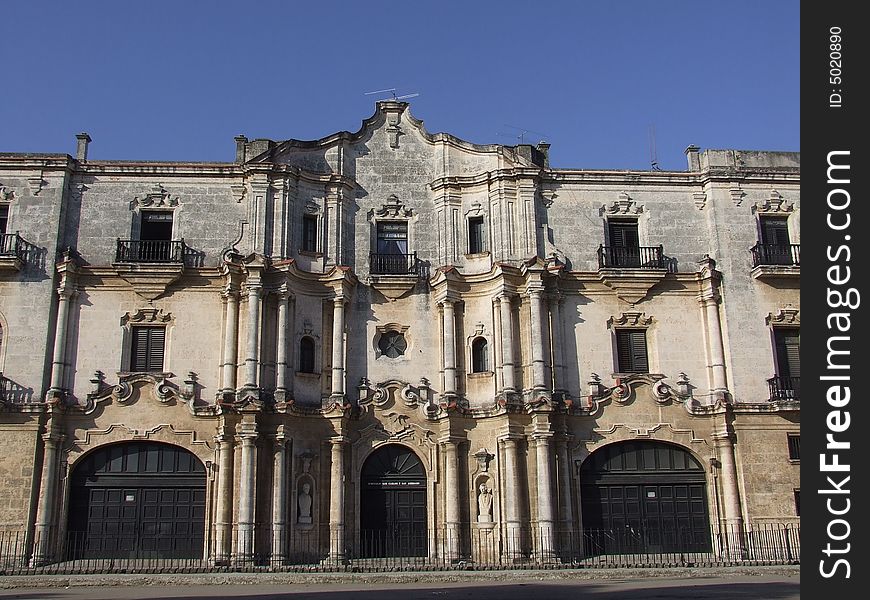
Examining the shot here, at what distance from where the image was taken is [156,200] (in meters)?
28.2

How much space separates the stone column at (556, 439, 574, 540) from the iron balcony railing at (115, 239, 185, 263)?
41.2 feet

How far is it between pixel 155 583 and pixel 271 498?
15.3 feet

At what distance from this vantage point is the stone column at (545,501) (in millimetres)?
25172

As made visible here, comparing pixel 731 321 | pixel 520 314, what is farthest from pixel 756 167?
pixel 520 314

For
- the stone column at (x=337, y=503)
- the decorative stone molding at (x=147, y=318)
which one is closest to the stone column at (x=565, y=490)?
the stone column at (x=337, y=503)

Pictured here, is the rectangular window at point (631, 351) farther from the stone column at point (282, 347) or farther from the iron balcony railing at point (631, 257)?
the stone column at point (282, 347)

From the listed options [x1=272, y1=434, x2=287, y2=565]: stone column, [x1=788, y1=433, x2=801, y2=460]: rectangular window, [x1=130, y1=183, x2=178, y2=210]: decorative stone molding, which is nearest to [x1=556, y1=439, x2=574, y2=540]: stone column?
[x1=788, y1=433, x2=801, y2=460]: rectangular window

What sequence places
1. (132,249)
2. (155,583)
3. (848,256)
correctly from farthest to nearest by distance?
1. (132,249)
2. (155,583)
3. (848,256)

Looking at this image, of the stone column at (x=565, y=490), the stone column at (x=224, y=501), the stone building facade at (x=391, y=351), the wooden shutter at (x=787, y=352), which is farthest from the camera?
the wooden shutter at (x=787, y=352)

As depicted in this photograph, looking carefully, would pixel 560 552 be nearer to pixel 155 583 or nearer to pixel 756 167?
pixel 155 583

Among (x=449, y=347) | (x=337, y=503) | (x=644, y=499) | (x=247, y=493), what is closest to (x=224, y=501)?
(x=247, y=493)

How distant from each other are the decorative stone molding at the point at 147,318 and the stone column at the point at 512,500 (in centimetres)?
1059

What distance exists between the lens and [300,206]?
28625 mm

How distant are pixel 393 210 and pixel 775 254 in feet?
39.4
